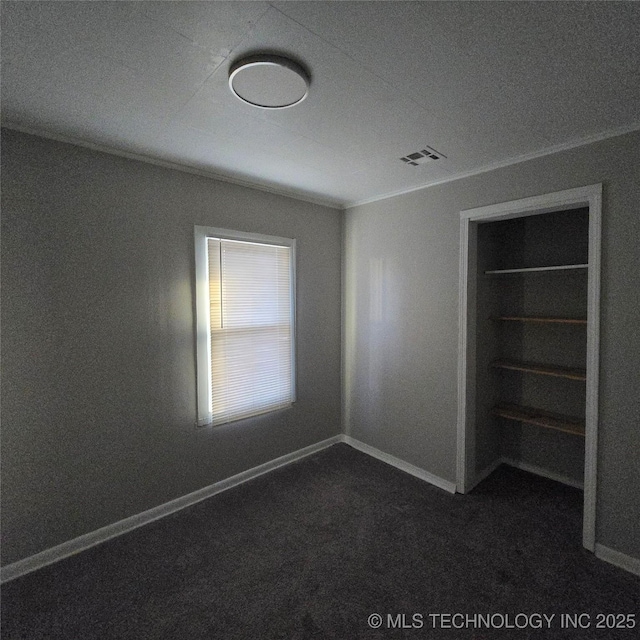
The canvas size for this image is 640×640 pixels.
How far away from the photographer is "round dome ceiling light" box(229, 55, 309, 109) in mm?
1376

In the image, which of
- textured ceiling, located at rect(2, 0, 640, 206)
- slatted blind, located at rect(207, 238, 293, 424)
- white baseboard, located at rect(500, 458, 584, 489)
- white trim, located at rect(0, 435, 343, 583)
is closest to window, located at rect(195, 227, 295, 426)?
slatted blind, located at rect(207, 238, 293, 424)

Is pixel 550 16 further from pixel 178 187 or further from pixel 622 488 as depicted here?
pixel 622 488

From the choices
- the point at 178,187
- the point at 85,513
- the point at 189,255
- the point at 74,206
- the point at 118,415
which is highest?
the point at 178,187

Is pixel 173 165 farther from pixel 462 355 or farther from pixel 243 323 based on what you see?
pixel 462 355

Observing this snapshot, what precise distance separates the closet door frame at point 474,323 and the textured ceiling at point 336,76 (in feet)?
1.17

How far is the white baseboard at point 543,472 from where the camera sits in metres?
2.90

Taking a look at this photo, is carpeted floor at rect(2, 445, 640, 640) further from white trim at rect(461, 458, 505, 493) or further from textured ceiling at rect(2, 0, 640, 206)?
textured ceiling at rect(2, 0, 640, 206)

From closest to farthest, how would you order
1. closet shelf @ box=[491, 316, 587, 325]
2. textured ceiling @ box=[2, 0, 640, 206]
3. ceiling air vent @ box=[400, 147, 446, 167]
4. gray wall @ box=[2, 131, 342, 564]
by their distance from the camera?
textured ceiling @ box=[2, 0, 640, 206] < gray wall @ box=[2, 131, 342, 564] < ceiling air vent @ box=[400, 147, 446, 167] < closet shelf @ box=[491, 316, 587, 325]

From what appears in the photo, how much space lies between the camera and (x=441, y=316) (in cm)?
286

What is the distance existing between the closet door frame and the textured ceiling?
1.17 feet

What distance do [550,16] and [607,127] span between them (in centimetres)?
116

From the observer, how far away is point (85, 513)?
7.14 feet

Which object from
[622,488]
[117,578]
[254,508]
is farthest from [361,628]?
[622,488]

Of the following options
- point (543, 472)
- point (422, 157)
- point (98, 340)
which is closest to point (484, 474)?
point (543, 472)
